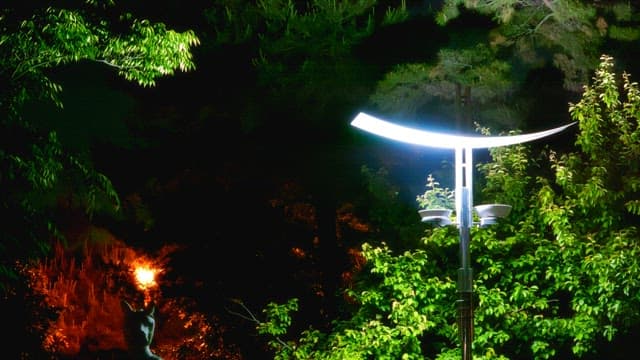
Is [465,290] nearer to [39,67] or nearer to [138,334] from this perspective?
[138,334]

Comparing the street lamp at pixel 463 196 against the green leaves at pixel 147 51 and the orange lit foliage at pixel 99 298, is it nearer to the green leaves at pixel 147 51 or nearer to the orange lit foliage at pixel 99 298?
the green leaves at pixel 147 51

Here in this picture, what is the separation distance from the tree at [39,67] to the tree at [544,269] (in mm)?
4761

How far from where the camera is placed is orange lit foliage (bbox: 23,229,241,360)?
2648cm

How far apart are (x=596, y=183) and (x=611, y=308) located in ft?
5.87

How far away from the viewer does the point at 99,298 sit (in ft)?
97.5

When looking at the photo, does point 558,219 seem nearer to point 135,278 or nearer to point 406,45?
point 406,45

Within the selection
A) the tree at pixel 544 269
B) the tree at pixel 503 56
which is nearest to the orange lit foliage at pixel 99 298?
the tree at pixel 503 56

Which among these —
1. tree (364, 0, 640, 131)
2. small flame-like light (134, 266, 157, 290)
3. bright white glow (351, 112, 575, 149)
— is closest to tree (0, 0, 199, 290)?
bright white glow (351, 112, 575, 149)

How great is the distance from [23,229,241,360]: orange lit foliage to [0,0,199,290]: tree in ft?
43.9

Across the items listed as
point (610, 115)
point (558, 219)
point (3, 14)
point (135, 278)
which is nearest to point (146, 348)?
point (3, 14)

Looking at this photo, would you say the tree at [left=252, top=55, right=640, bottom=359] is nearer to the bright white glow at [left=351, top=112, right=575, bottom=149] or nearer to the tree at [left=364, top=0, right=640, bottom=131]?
the tree at [left=364, top=0, right=640, bottom=131]

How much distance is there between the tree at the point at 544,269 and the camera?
1372cm

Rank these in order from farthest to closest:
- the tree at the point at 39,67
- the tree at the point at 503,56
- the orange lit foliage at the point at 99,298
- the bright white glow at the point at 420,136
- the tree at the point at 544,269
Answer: the orange lit foliage at the point at 99,298 → the tree at the point at 503,56 → the tree at the point at 544,269 → the tree at the point at 39,67 → the bright white glow at the point at 420,136

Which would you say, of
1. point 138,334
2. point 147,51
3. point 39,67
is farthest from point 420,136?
point 39,67
